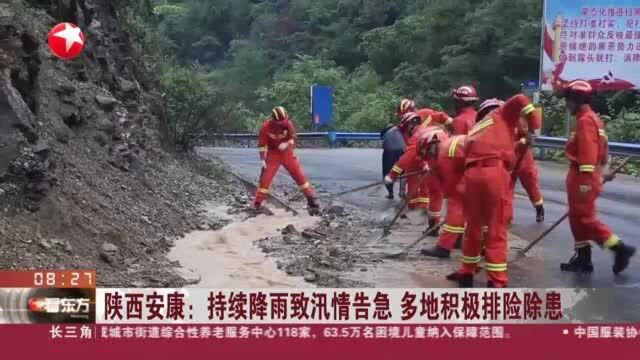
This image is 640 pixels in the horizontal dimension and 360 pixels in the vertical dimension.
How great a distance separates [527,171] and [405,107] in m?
0.83

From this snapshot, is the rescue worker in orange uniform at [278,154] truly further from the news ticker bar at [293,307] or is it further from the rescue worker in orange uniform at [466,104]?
the news ticker bar at [293,307]

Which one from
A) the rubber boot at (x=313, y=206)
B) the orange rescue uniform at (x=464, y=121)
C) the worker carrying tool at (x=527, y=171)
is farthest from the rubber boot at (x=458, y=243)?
the rubber boot at (x=313, y=206)

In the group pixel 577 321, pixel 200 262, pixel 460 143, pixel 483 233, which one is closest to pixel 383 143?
pixel 460 143

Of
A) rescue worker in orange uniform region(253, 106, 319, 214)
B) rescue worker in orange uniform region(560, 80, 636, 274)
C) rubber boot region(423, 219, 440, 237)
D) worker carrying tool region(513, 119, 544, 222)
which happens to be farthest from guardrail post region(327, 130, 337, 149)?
rescue worker in orange uniform region(560, 80, 636, 274)

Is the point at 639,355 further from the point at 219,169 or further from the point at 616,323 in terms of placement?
the point at 219,169

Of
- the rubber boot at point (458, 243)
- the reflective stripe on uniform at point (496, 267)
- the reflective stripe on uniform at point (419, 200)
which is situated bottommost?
the rubber boot at point (458, 243)

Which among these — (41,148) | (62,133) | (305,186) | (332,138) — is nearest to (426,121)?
(332,138)

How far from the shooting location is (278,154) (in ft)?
18.6

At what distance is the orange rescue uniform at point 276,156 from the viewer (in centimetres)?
454

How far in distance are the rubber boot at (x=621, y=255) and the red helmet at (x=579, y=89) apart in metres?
0.67

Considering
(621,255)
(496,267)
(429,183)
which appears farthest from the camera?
(429,183)

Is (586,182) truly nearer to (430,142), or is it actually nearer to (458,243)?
(458,243)

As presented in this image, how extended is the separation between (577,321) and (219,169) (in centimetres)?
320

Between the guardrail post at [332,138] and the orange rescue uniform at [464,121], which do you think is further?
the guardrail post at [332,138]
